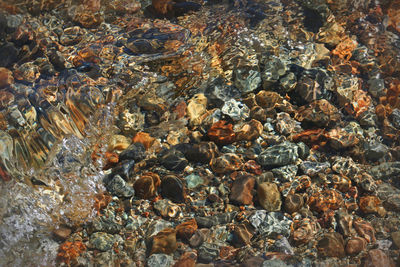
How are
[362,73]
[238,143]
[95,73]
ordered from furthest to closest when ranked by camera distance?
[362,73]
[95,73]
[238,143]

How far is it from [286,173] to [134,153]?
1395 mm

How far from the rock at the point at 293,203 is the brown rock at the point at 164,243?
97cm

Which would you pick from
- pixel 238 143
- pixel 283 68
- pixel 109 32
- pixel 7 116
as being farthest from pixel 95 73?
pixel 283 68

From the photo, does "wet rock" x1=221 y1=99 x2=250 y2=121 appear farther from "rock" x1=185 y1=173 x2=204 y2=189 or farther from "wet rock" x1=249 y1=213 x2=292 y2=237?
"wet rock" x1=249 y1=213 x2=292 y2=237

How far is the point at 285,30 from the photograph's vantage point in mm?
4414

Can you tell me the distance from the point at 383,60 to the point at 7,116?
13.6ft

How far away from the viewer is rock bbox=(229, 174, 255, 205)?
3.00 meters

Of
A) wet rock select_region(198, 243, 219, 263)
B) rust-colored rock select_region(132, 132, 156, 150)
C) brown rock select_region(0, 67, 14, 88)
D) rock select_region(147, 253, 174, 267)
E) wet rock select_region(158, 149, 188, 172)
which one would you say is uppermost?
brown rock select_region(0, 67, 14, 88)

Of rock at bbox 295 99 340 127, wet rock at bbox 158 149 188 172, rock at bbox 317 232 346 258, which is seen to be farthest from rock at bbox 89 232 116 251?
rock at bbox 295 99 340 127

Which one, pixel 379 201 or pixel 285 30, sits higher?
pixel 285 30

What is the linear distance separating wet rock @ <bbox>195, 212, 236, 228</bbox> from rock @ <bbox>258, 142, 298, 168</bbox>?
0.63 meters

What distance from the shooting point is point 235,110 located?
3641 mm

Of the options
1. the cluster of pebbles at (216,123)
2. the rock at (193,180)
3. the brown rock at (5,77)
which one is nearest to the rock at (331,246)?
the cluster of pebbles at (216,123)

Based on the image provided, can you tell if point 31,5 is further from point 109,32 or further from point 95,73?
point 95,73
